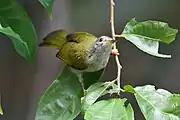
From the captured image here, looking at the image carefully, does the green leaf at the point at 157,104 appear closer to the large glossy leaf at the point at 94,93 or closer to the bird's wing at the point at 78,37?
the large glossy leaf at the point at 94,93

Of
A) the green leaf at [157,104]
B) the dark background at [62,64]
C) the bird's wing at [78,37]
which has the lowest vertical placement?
the dark background at [62,64]

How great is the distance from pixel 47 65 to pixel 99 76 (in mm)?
1218

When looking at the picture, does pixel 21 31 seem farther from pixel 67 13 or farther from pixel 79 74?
pixel 67 13

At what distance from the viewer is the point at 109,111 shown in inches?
25.1

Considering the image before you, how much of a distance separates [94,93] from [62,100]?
0.10 m

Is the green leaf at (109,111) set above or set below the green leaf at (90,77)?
above

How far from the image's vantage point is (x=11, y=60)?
2100mm

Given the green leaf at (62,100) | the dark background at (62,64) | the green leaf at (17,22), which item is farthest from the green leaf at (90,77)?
the dark background at (62,64)

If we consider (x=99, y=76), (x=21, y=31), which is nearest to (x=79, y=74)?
(x=99, y=76)

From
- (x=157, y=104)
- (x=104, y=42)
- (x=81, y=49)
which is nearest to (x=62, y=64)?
(x=81, y=49)

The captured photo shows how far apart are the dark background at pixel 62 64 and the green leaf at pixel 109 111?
128cm

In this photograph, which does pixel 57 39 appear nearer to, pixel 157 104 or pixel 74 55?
pixel 74 55

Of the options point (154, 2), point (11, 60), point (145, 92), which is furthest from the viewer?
point (11, 60)

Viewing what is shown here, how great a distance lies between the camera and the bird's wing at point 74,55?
98 centimetres
